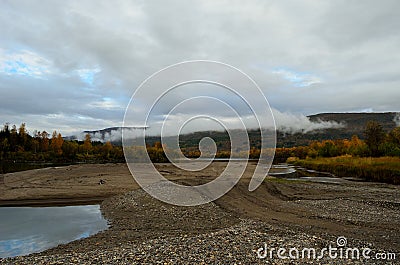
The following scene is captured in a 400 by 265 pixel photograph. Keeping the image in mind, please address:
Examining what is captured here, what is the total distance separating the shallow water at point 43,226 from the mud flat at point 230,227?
37.8 inches

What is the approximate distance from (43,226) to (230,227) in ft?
32.6

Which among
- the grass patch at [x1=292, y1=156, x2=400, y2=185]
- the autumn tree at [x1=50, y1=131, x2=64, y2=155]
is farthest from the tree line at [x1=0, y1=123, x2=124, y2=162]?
the grass patch at [x1=292, y1=156, x2=400, y2=185]

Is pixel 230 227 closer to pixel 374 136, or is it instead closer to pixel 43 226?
pixel 43 226

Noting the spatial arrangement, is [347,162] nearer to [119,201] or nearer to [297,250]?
[119,201]

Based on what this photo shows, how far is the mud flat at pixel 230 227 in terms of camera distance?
10469 mm

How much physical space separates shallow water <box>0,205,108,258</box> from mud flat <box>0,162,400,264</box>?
961 mm

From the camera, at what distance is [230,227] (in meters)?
14.3

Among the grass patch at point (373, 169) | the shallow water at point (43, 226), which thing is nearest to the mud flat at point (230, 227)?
the shallow water at point (43, 226)

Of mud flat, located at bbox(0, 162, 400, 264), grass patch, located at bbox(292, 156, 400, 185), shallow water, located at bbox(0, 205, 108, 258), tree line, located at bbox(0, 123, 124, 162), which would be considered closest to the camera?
mud flat, located at bbox(0, 162, 400, 264)

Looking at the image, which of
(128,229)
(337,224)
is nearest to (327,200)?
(337,224)

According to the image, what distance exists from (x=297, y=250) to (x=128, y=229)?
792cm

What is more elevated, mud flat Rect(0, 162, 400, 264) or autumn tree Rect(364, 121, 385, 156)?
autumn tree Rect(364, 121, 385, 156)

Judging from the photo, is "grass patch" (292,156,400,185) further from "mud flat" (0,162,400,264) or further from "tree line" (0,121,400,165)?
"tree line" (0,121,400,165)

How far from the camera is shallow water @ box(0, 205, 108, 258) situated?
13057 mm
